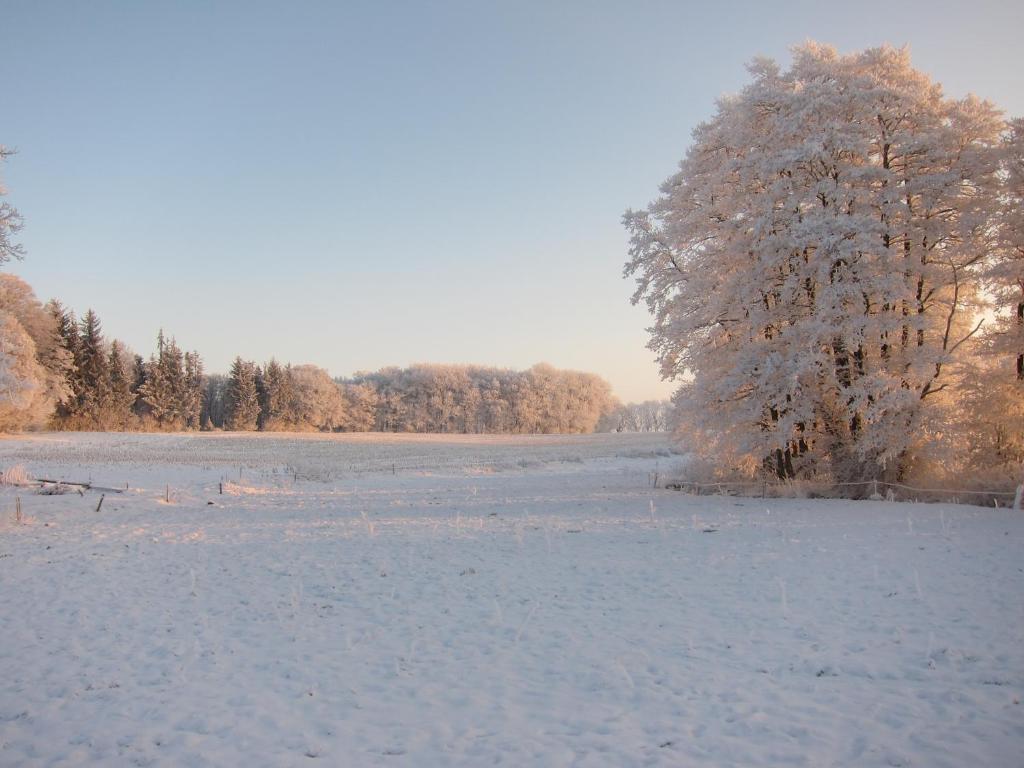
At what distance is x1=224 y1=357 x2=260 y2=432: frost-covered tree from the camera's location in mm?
83812

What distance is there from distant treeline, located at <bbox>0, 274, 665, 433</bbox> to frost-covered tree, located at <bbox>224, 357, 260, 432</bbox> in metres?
0.15

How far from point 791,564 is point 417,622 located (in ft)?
25.9

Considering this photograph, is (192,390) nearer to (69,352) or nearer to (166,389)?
(166,389)

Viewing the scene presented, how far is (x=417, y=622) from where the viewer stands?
32.4 feet

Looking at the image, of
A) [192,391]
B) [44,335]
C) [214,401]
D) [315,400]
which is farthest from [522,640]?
[214,401]

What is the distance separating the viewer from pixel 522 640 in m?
8.91

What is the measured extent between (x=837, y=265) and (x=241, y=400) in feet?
267

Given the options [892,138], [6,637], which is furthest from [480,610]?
[892,138]

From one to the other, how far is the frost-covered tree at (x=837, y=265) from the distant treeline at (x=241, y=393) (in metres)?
26.5

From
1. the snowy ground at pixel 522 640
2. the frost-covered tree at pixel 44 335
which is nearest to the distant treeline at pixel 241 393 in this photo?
the frost-covered tree at pixel 44 335

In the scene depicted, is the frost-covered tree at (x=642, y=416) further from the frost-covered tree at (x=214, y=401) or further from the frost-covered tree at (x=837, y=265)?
the frost-covered tree at (x=837, y=265)

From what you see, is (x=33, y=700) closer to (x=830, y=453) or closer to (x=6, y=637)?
(x=6, y=637)

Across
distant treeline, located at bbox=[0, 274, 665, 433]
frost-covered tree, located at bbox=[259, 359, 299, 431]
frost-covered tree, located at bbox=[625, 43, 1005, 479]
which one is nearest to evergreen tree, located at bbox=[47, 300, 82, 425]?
distant treeline, located at bbox=[0, 274, 665, 433]

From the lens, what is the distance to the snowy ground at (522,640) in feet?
19.7
